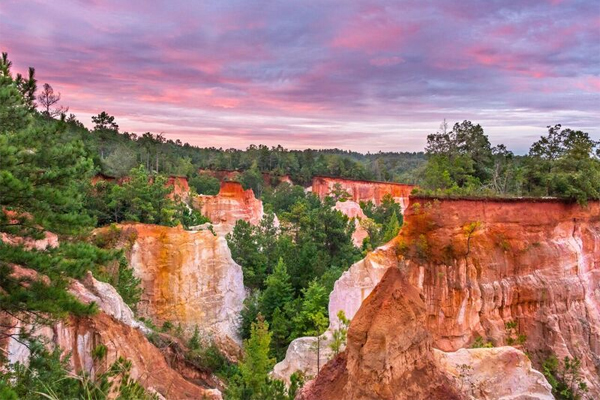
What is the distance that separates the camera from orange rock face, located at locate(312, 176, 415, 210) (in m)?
58.9

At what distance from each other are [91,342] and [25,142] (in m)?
5.64

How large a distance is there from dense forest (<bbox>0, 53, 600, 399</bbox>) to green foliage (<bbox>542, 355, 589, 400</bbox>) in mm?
7041

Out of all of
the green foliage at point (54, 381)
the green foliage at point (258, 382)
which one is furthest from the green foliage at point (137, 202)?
the green foliage at point (54, 381)

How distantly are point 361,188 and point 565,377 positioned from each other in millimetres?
46143

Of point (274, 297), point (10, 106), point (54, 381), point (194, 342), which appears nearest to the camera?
point (54, 381)

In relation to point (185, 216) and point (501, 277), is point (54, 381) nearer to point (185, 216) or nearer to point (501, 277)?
point (501, 277)

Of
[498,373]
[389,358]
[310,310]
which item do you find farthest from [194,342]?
[389,358]

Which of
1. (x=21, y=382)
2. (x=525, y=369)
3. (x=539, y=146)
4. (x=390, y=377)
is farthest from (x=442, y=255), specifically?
(x=21, y=382)

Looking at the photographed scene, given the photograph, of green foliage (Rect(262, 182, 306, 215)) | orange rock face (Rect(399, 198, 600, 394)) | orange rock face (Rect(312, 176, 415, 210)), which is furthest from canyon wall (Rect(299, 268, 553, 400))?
orange rock face (Rect(312, 176, 415, 210))

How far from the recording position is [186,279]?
74.2 ft

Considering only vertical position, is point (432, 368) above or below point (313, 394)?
above

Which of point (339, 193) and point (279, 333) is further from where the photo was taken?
point (339, 193)

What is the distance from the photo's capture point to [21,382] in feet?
22.9

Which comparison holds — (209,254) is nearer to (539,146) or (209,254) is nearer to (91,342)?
(91,342)
